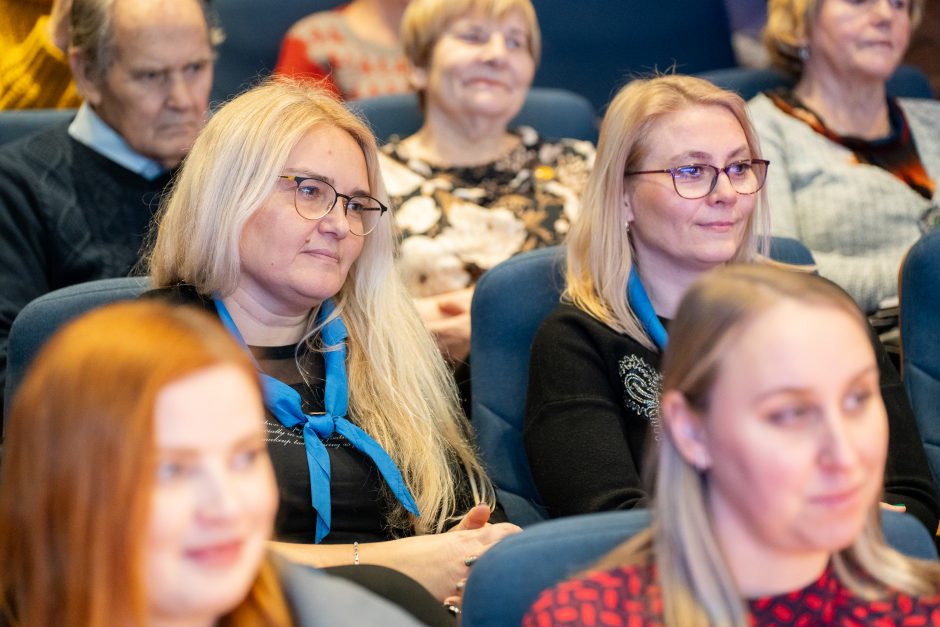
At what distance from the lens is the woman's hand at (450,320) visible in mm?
2414

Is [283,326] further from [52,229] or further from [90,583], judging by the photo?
[90,583]

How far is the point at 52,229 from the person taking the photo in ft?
7.52

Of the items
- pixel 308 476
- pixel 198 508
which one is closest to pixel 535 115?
pixel 308 476

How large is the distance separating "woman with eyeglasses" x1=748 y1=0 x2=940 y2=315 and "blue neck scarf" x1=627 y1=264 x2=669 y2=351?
0.70 metres

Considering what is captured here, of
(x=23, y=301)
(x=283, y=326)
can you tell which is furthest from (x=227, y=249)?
(x=23, y=301)

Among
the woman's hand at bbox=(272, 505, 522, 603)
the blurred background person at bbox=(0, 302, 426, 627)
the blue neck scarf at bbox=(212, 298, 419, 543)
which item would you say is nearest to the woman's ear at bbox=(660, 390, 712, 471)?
the blurred background person at bbox=(0, 302, 426, 627)

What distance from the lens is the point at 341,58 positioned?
10.4ft

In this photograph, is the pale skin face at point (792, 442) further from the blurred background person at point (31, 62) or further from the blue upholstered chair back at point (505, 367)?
the blurred background person at point (31, 62)

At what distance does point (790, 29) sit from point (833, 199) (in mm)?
519

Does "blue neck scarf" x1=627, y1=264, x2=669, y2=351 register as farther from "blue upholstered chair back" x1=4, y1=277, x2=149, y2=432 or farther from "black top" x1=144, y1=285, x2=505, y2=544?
"blue upholstered chair back" x1=4, y1=277, x2=149, y2=432

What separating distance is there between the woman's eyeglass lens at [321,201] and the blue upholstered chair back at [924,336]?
2.99 ft

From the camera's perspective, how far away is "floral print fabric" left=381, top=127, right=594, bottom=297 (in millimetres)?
2635

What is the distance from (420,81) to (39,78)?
0.89 meters

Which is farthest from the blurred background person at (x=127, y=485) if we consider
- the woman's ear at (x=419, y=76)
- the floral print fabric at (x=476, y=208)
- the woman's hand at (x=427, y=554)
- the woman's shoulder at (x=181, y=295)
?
the woman's ear at (x=419, y=76)
